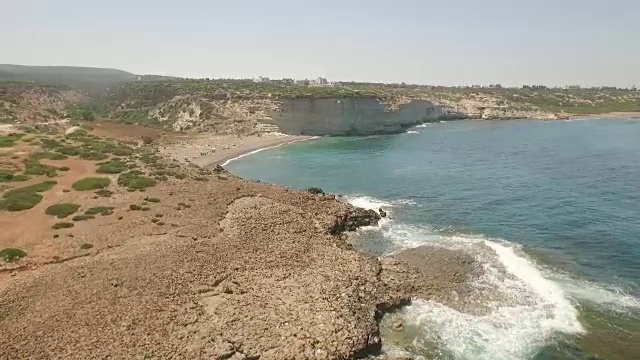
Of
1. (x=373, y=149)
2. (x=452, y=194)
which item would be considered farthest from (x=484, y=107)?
(x=452, y=194)

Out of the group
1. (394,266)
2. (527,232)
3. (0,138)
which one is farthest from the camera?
(0,138)

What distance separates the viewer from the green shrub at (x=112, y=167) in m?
53.9

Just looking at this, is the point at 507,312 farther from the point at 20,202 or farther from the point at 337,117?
the point at 337,117

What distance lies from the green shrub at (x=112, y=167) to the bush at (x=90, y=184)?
5028mm

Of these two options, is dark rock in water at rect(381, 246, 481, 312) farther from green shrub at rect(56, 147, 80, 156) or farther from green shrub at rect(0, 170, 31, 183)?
green shrub at rect(56, 147, 80, 156)

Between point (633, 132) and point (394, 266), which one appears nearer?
point (394, 266)

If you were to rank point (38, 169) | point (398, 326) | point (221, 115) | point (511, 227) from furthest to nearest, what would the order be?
point (221, 115), point (38, 169), point (511, 227), point (398, 326)

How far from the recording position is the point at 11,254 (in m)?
30.6

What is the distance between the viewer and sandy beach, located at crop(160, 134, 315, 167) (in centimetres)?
8238

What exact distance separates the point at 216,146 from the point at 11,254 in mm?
65909

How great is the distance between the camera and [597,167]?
6938cm

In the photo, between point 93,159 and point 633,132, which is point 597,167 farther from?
point 93,159

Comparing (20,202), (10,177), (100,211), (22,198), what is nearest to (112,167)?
(10,177)

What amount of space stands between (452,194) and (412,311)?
30.0 meters
